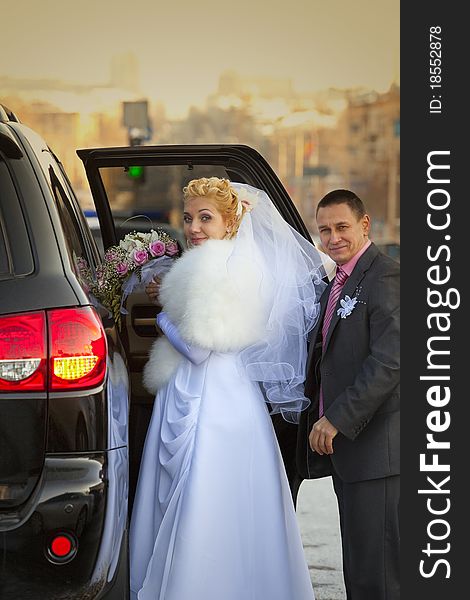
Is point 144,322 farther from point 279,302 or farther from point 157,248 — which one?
point 279,302

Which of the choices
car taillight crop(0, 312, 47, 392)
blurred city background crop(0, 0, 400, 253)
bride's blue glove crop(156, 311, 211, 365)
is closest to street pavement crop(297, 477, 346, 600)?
bride's blue glove crop(156, 311, 211, 365)

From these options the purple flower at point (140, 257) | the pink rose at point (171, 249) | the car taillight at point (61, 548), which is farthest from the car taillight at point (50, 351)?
the pink rose at point (171, 249)

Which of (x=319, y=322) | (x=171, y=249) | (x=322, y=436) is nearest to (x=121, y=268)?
(x=171, y=249)

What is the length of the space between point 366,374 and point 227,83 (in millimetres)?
55693

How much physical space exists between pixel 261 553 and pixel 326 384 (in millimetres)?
696

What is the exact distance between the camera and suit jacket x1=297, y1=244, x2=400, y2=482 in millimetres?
3531

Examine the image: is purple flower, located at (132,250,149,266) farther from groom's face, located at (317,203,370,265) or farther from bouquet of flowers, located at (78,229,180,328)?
groom's face, located at (317,203,370,265)

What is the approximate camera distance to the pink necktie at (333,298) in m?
3.86

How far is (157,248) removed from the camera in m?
4.23

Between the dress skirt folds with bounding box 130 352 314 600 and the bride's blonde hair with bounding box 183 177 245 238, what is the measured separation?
0.55 m

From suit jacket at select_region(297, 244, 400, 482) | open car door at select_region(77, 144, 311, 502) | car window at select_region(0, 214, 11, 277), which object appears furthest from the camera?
open car door at select_region(77, 144, 311, 502)

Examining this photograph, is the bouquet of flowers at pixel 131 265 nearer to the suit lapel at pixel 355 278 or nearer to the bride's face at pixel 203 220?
the bride's face at pixel 203 220

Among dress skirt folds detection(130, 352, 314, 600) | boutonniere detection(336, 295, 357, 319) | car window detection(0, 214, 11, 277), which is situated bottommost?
dress skirt folds detection(130, 352, 314, 600)

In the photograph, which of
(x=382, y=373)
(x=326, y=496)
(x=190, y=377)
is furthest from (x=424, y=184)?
(x=326, y=496)
